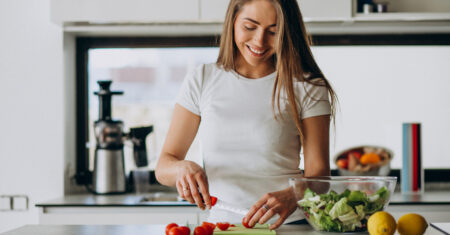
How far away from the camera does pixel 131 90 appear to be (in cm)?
280

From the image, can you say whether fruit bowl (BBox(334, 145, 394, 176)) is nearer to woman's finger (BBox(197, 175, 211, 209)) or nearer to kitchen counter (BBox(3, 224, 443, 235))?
kitchen counter (BBox(3, 224, 443, 235))

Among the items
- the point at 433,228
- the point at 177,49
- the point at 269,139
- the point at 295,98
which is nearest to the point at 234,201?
the point at 269,139

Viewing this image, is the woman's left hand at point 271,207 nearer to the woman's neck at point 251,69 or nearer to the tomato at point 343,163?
the woman's neck at point 251,69

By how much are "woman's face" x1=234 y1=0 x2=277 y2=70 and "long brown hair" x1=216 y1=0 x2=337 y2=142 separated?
0.02 meters

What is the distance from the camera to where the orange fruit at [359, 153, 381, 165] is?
2496mm

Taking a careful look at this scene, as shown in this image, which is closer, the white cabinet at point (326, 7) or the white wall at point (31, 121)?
the white cabinet at point (326, 7)

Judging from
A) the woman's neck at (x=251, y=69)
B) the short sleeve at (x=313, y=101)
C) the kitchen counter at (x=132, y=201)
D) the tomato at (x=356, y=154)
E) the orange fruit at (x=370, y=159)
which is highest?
the woman's neck at (x=251, y=69)

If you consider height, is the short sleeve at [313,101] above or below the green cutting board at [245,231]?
above

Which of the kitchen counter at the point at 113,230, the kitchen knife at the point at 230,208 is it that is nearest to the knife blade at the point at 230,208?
the kitchen knife at the point at 230,208

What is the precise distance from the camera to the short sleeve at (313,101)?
1.43 m

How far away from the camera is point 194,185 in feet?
3.90

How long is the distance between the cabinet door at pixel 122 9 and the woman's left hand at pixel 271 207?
1.34 meters

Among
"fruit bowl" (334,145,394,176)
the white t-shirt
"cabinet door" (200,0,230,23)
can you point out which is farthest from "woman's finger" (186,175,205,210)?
"fruit bowl" (334,145,394,176)

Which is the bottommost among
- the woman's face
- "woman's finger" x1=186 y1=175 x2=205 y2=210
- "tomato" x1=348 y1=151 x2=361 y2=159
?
"tomato" x1=348 y1=151 x2=361 y2=159
